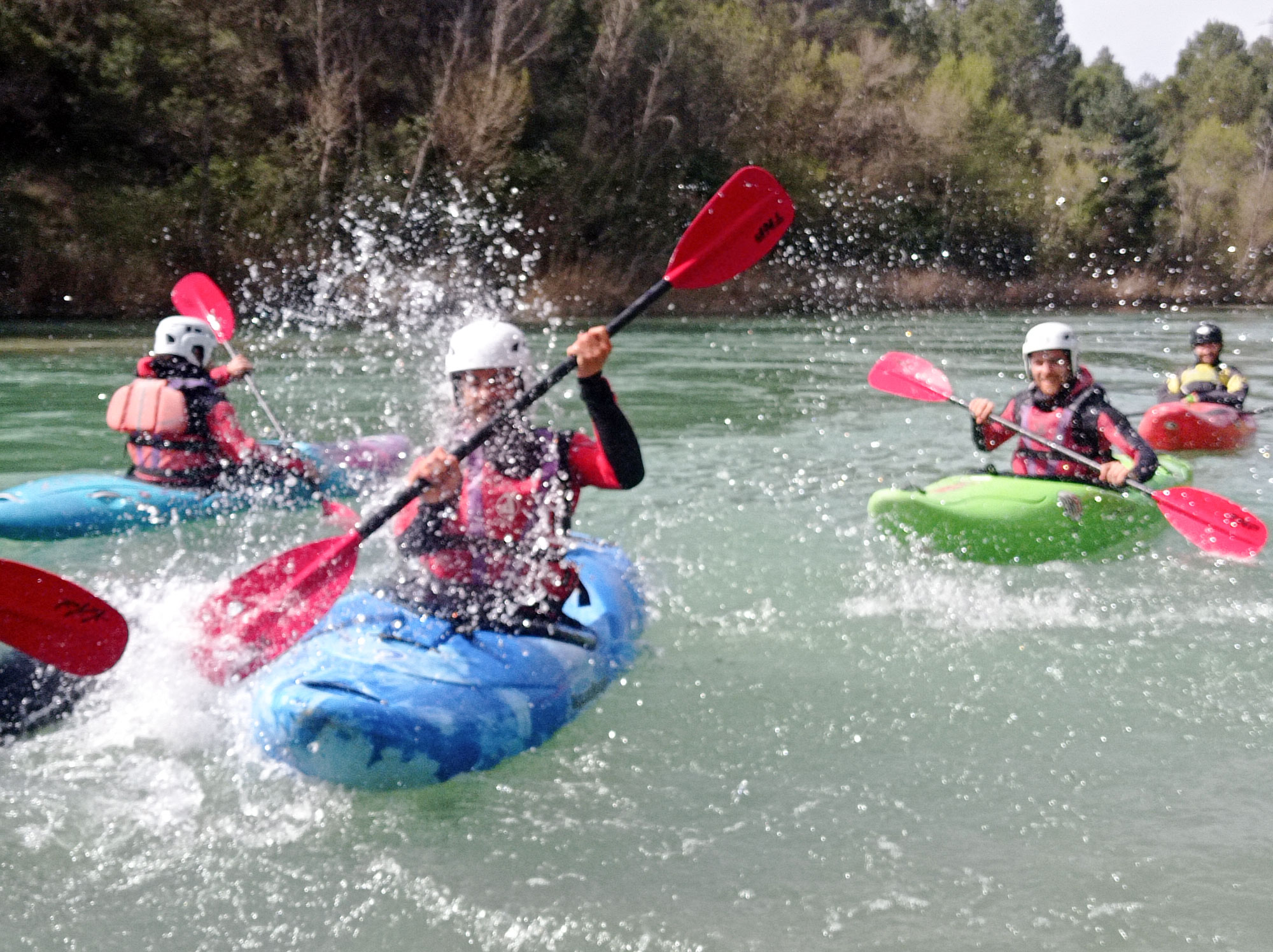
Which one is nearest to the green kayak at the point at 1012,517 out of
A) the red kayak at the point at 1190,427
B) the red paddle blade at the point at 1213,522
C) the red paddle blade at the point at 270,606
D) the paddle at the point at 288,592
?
the red paddle blade at the point at 1213,522

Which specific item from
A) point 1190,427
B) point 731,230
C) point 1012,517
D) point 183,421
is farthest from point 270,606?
point 1190,427

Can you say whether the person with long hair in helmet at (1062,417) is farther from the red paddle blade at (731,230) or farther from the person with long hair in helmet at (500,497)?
the person with long hair in helmet at (500,497)

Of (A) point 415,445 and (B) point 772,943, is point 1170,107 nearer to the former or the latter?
(A) point 415,445

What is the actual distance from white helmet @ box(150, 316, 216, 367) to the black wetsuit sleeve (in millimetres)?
3165

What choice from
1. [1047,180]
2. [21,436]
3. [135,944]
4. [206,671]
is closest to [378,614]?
[206,671]

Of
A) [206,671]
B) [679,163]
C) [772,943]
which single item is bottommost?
[772,943]

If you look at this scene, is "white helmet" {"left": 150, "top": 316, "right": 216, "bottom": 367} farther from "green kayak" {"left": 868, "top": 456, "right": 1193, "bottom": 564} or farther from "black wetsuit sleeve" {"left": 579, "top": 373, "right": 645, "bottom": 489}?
"green kayak" {"left": 868, "top": 456, "right": 1193, "bottom": 564}

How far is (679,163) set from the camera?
28.7 meters

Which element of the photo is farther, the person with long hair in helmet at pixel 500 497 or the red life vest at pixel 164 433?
the red life vest at pixel 164 433

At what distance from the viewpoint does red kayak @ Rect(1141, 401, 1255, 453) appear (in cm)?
902

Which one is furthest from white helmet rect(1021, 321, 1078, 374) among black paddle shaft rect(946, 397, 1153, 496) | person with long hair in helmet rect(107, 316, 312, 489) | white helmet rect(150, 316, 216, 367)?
white helmet rect(150, 316, 216, 367)

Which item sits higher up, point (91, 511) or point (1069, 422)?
point (1069, 422)

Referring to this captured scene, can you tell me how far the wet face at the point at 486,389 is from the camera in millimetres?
3660

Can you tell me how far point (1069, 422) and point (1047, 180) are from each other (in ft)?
104
